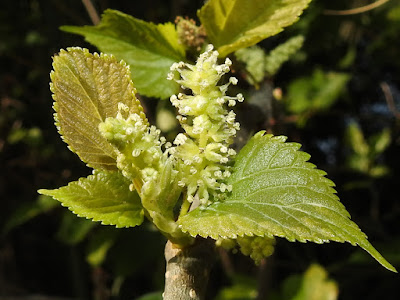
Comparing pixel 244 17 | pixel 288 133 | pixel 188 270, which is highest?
pixel 244 17

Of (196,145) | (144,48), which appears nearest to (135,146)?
(196,145)

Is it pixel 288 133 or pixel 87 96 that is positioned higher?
pixel 87 96

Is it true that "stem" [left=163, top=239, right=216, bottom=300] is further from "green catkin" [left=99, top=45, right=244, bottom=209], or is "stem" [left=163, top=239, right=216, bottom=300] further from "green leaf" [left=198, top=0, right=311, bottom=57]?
"green leaf" [left=198, top=0, right=311, bottom=57]

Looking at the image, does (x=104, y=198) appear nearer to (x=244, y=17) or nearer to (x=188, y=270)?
(x=188, y=270)

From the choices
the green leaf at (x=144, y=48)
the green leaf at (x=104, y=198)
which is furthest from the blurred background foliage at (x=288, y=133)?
the green leaf at (x=104, y=198)

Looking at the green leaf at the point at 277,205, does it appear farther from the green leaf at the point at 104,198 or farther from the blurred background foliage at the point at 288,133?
the blurred background foliage at the point at 288,133

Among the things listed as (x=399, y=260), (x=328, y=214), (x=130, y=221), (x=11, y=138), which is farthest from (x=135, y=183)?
(x=11, y=138)

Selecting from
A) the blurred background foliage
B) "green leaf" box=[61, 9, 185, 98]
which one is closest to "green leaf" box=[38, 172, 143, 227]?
"green leaf" box=[61, 9, 185, 98]
